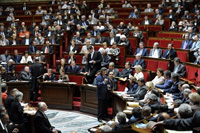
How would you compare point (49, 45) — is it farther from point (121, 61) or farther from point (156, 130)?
point (156, 130)

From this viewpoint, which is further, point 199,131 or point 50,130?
point 50,130

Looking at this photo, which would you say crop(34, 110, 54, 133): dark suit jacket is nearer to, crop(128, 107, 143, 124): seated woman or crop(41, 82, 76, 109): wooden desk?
crop(128, 107, 143, 124): seated woman

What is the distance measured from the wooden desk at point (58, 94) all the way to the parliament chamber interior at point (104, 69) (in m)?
0.02

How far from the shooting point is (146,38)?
962cm

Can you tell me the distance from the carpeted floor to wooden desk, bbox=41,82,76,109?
0.60ft

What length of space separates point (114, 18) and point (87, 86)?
484 cm

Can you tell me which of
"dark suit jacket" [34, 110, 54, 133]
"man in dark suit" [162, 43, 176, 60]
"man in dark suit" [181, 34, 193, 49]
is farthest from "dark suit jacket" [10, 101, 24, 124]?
"man in dark suit" [181, 34, 193, 49]

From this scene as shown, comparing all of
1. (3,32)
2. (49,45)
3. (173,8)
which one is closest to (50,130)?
(49,45)

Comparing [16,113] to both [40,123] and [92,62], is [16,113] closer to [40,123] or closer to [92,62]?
[40,123]

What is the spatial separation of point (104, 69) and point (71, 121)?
128 centimetres

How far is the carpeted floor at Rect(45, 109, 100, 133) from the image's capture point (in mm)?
6131

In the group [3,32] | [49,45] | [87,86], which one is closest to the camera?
[87,86]

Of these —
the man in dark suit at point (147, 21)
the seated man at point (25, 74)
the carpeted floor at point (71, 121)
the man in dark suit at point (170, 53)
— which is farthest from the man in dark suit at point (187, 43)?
the seated man at point (25, 74)

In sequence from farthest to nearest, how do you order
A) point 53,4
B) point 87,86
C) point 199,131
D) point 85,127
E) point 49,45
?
point 53,4 < point 49,45 < point 87,86 < point 85,127 < point 199,131
